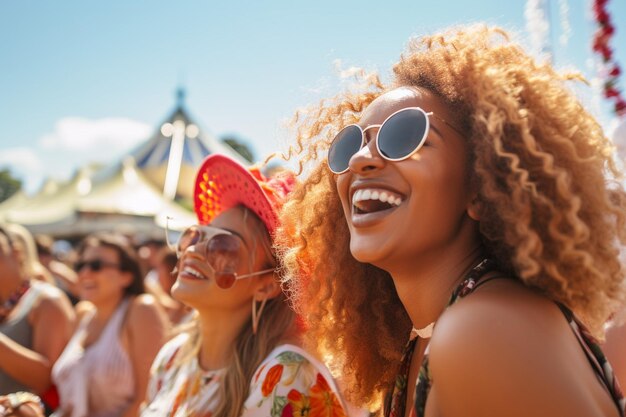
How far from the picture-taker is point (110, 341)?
370 cm

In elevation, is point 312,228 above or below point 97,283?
above

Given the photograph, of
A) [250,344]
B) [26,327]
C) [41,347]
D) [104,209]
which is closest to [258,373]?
[250,344]

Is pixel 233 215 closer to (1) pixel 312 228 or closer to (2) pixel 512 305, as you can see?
(1) pixel 312 228

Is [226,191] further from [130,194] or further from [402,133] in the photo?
[130,194]

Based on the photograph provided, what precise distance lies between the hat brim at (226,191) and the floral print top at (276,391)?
56 cm

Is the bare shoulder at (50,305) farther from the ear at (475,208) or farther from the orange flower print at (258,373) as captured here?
the ear at (475,208)

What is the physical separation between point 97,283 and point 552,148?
3423 millimetres

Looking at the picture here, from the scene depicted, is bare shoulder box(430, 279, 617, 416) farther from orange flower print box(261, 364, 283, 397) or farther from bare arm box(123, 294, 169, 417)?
bare arm box(123, 294, 169, 417)

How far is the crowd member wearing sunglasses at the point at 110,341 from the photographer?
350cm

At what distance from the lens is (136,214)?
53.2ft

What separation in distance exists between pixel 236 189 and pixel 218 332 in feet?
2.01

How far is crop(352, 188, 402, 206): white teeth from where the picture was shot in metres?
1.44

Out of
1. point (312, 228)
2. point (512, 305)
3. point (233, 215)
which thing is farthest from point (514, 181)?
point (233, 215)

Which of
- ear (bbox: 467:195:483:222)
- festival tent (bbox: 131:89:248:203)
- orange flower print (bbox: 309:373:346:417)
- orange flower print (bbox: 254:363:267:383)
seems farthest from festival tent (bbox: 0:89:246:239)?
ear (bbox: 467:195:483:222)
